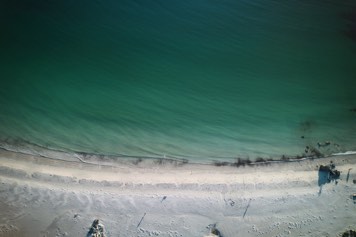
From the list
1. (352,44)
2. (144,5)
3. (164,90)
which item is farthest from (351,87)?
(144,5)

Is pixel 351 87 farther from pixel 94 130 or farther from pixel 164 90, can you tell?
pixel 94 130

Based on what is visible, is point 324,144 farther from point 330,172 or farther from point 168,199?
point 168,199

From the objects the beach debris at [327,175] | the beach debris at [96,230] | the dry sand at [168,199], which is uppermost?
the beach debris at [327,175]

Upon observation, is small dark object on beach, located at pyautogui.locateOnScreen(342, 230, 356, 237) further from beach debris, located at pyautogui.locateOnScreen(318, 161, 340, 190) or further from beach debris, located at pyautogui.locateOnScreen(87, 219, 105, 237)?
beach debris, located at pyautogui.locateOnScreen(87, 219, 105, 237)

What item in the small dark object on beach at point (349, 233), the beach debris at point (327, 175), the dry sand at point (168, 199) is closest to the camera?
the dry sand at point (168, 199)

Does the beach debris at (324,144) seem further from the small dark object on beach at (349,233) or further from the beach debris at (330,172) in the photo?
the small dark object on beach at (349,233)

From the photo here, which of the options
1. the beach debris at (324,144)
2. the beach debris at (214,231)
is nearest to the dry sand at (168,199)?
the beach debris at (214,231)

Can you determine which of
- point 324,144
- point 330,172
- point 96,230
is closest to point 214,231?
point 96,230
